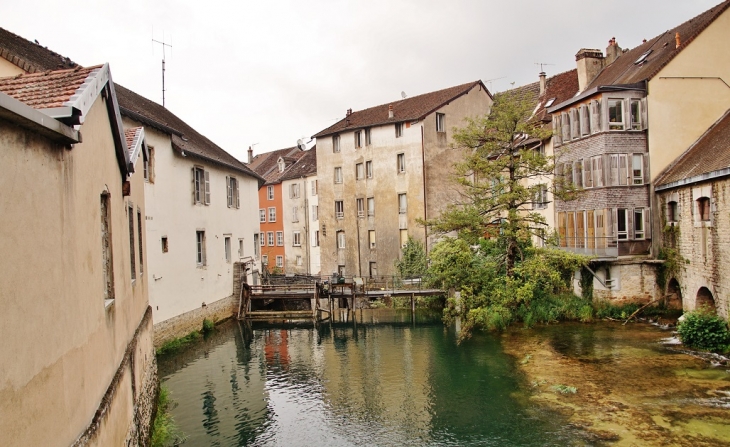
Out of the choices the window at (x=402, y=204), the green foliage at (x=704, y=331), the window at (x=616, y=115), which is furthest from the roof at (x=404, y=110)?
the green foliage at (x=704, y=331)

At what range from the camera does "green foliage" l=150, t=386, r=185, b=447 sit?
11920 millimetres

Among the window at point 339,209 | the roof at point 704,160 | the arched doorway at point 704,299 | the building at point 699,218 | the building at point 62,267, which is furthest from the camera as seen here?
the window at point 339,209

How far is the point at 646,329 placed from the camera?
21.8m

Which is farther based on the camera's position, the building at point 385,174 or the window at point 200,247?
the building at point 385,174

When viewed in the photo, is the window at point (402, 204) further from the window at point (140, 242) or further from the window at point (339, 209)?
the window at point (140, 242)

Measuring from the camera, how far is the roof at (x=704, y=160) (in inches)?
739

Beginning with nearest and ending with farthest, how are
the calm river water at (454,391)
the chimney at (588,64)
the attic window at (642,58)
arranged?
the calm river water at (454,391) < the attic window at (642,58) < the chimney at (588,64)

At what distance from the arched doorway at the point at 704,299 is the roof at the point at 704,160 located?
3.97m

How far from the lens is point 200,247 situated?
27.0 m

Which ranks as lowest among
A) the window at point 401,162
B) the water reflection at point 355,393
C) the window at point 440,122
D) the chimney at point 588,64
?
the water reflection at point 355,393

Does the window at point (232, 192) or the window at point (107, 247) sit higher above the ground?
the window at point (232, 192)

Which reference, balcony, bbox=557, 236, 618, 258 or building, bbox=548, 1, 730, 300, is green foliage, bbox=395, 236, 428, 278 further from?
Result: building, bbox=548, 1, 730, 300

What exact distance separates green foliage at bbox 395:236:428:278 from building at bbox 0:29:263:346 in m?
9.76

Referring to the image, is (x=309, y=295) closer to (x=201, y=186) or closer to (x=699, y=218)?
(x=201, y=186)
